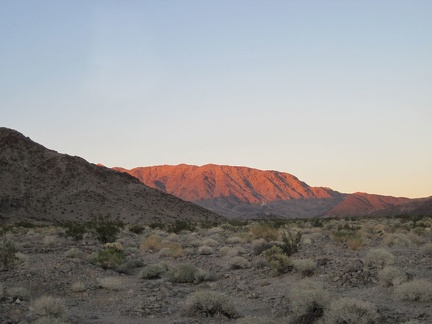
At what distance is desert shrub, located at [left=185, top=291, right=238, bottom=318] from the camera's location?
1051 centimetres

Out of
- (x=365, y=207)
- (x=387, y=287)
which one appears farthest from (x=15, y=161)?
(x=365, y=207)

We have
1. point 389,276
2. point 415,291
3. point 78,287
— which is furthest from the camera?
point 78,287

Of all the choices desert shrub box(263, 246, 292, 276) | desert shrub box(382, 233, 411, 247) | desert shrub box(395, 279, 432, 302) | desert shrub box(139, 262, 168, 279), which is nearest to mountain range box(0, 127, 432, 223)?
desert shrub box(139, 262, 168, 279)

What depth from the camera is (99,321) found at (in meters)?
10.6

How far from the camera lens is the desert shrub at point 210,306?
10.5 metres

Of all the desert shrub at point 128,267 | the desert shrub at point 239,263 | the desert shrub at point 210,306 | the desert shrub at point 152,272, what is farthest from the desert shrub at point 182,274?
the desert shrub at point 210,306

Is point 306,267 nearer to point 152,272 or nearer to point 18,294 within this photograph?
point 152,272

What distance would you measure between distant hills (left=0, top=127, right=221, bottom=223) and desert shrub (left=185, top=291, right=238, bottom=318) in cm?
5448

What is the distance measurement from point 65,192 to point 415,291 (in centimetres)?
7098

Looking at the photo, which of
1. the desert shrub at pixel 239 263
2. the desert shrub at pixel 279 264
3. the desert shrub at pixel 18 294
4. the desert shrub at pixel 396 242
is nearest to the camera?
the desert shrub at pixel 18 294

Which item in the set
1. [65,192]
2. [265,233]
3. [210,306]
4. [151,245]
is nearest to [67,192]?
[65,192]

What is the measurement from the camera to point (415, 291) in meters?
10.2

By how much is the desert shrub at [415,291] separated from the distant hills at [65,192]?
2246 inches

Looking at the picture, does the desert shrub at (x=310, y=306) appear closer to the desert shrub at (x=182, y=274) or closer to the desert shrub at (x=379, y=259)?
the desert shrub at (x=379, y=259)
